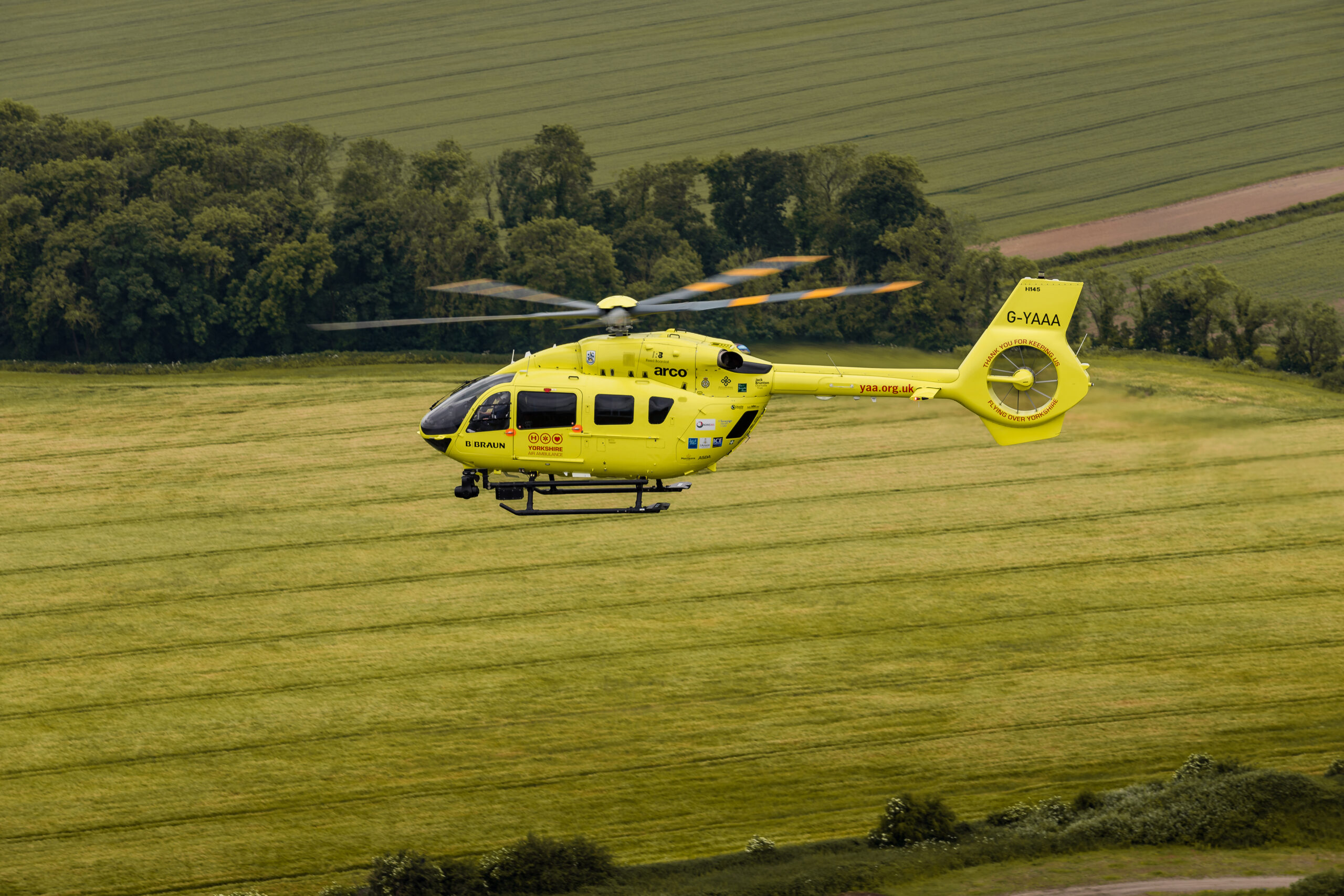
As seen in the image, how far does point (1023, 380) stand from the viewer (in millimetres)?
40812

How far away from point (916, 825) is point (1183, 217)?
7139 centimetres

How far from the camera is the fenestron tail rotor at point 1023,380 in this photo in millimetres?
40812

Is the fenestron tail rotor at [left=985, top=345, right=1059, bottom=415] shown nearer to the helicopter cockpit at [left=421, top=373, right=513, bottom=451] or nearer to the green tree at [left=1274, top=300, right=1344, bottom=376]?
the helicopter cockpit at [left=421, top=373, right=513, bottom=451]

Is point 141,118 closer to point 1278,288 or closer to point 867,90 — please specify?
point 867,90

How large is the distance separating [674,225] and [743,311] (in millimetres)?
15523

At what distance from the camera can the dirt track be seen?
341ft

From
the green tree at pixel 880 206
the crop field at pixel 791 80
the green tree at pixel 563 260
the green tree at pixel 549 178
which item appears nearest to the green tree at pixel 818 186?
the green tree at pixel 880 206

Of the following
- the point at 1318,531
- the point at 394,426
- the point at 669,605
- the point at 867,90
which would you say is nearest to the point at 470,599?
the point at 669,605

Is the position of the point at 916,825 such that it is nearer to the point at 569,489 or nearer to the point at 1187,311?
the point at 569,489

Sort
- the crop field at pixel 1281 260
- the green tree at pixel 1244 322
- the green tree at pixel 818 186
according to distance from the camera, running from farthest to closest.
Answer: the green tree at pixel 818 186
the crop field at pixel 1281 260
the green tree at pixel 1244 322

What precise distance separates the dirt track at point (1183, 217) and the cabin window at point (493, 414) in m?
69.2

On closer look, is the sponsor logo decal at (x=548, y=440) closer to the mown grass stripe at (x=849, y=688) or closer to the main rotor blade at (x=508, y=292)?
the main rotor blade at (x=508, y=292)

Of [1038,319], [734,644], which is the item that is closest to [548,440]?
[1038,319]

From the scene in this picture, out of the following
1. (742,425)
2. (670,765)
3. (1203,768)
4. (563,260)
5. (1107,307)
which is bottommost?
(670,765)
